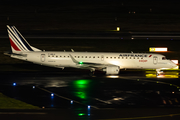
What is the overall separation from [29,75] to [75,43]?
19555 mm

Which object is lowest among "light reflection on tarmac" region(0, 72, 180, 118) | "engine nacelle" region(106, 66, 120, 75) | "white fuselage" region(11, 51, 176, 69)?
"light reflection on tarmac" region(0, 72, 180, 118)

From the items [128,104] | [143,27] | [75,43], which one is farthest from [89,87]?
[143,27]

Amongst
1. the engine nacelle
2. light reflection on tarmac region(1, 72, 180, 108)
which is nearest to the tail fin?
light reflection on tarmac region(1, 72, 180, 108)

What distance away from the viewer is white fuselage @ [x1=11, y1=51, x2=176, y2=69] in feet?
137

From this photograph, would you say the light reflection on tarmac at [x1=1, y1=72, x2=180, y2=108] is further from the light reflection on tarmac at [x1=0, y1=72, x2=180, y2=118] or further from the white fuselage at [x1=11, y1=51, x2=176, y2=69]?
the white fuselage at [x1=11, y1=51, x2=176, y2=69]

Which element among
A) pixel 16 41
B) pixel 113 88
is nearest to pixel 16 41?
pixel 16 41

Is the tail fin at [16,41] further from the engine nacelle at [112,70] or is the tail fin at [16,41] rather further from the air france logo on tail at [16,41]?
the engine nacelle at [112,70]

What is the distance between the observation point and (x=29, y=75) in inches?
1618

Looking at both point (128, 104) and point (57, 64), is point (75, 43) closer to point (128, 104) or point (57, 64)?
point (57, 64)

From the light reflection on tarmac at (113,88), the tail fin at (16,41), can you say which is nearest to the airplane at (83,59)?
the tail fin at (16,41)

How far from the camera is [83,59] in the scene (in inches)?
1644

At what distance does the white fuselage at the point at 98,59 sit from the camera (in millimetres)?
41656

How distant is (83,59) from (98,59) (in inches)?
86.5

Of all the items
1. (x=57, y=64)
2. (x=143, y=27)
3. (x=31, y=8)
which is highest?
(x=31, y=8)
